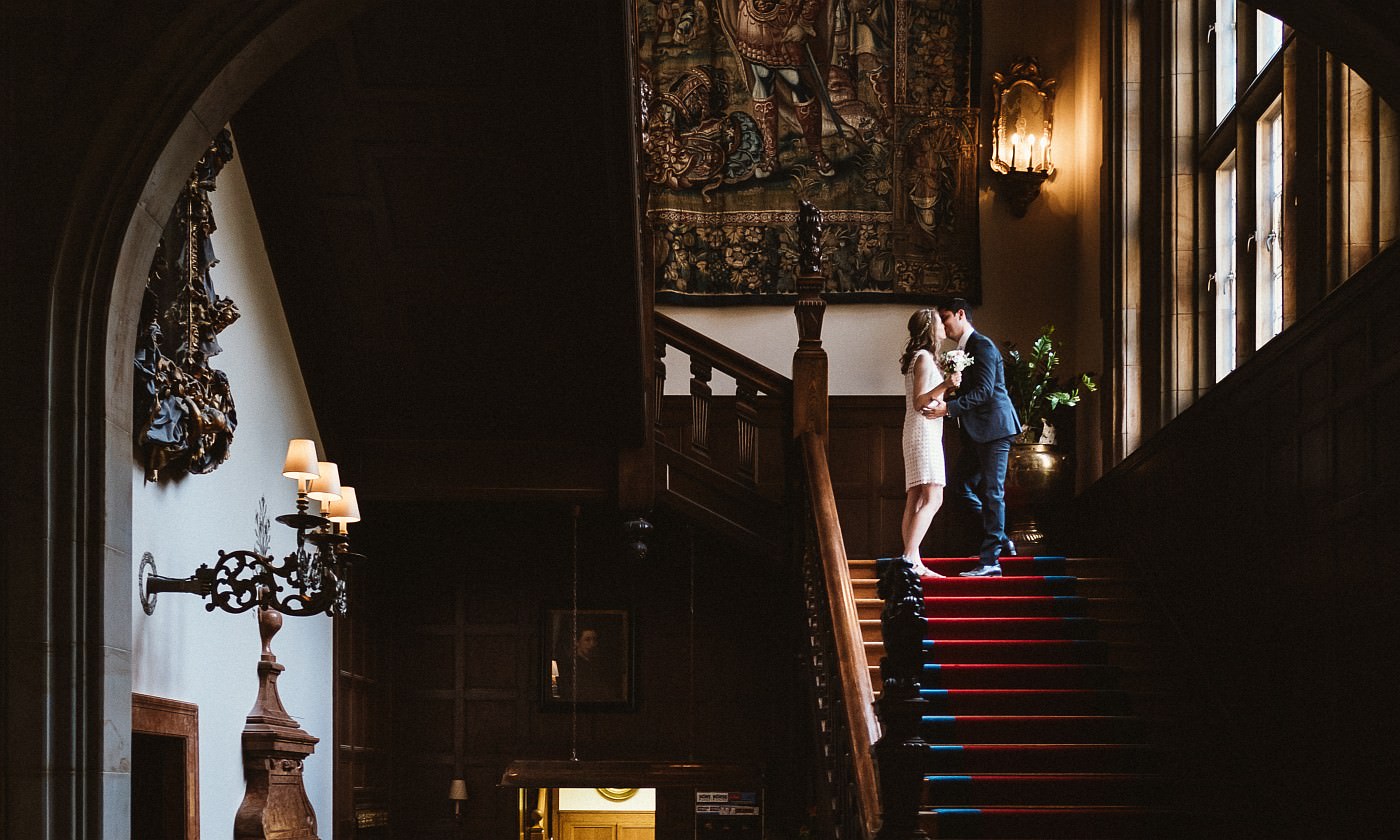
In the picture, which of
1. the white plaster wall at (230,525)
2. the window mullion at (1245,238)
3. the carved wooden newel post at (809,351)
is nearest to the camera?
the white plaster wall at (230,525)

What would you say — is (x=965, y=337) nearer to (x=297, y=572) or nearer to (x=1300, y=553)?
(x=1300, y=553)

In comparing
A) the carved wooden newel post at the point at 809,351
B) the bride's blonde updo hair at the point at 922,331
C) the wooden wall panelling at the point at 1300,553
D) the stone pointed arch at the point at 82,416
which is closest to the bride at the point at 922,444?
the bride's blonde updo hair at the point at 922,331

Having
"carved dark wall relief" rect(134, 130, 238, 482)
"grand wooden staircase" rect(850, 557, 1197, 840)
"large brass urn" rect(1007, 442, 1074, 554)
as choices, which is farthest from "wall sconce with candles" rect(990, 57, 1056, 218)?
"carved dark wall relief" rect(134, 130, 238, 482)

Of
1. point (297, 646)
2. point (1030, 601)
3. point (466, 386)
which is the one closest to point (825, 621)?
point (1030, 601)

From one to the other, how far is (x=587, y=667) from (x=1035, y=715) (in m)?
3.93

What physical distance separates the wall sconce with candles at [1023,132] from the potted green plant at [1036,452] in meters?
1.43

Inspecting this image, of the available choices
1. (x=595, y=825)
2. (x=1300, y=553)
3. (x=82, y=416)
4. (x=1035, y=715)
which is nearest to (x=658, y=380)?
(x=1035, y=715)

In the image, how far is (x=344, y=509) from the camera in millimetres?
7035

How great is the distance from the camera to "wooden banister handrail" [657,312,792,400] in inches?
392

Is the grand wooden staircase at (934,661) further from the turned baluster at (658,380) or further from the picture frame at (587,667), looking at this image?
the picture frame at (587,667)

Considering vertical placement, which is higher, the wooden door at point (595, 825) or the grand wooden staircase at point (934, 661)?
the grand wooden staircase at point (934, 661)

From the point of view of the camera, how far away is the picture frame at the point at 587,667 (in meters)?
10.9

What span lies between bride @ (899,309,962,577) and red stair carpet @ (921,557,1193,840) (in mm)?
356

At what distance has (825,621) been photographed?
24.8ft
